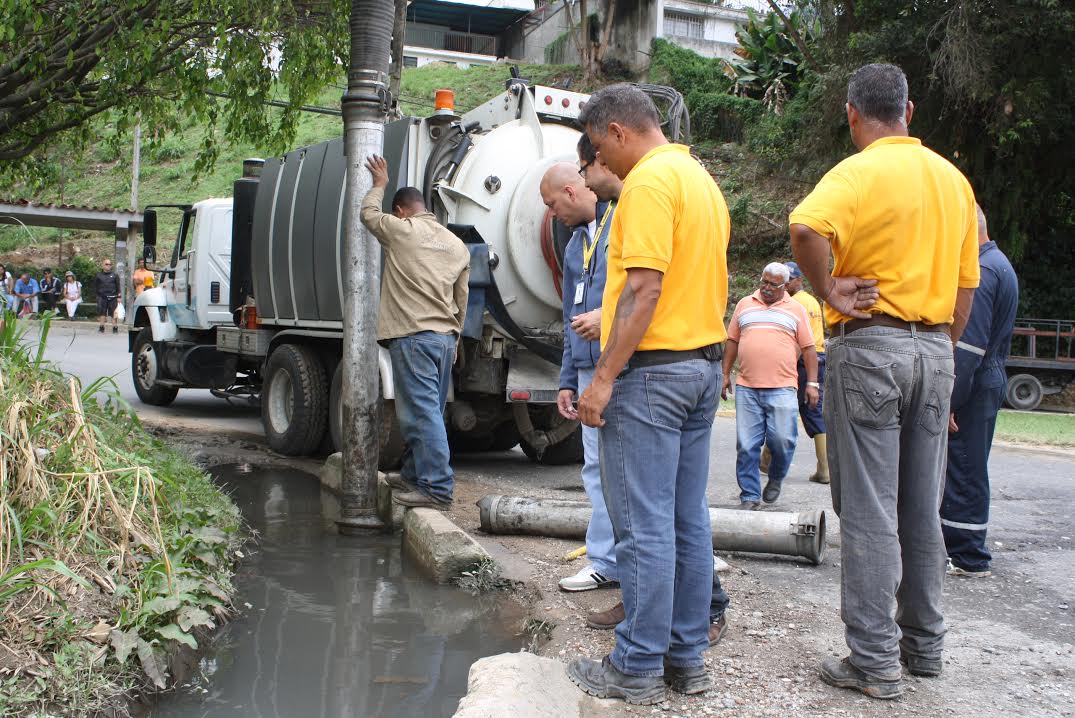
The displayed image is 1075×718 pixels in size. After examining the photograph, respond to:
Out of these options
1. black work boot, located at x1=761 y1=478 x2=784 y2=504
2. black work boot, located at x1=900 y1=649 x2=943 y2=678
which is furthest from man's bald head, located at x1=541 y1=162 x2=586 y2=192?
black work boot, located at x1=761 y1=478 x2=784 y2=504

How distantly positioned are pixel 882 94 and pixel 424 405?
11.4 ft

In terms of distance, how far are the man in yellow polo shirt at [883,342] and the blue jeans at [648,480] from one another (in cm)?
53

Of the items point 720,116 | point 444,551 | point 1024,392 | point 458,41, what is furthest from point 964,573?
point 458,41

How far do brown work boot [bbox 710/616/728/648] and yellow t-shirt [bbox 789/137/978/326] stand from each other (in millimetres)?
1354

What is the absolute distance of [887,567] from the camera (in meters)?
3.52

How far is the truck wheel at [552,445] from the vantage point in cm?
867

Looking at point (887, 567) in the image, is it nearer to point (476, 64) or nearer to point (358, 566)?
point (358, 566)

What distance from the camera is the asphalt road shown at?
3615 mm

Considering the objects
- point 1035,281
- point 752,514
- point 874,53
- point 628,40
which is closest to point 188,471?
point 752,514

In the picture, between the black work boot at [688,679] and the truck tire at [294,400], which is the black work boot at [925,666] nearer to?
the black work boot at [688,679]

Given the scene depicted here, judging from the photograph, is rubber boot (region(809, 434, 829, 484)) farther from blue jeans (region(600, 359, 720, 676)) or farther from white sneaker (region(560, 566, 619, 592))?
blue jeans (region(600, 359, 720, 676))

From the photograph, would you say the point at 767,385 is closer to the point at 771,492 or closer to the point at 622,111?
the point at 771,492

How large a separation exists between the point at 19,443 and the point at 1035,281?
1989 cm

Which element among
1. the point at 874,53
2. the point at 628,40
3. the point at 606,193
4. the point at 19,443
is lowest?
the point at 19,443
